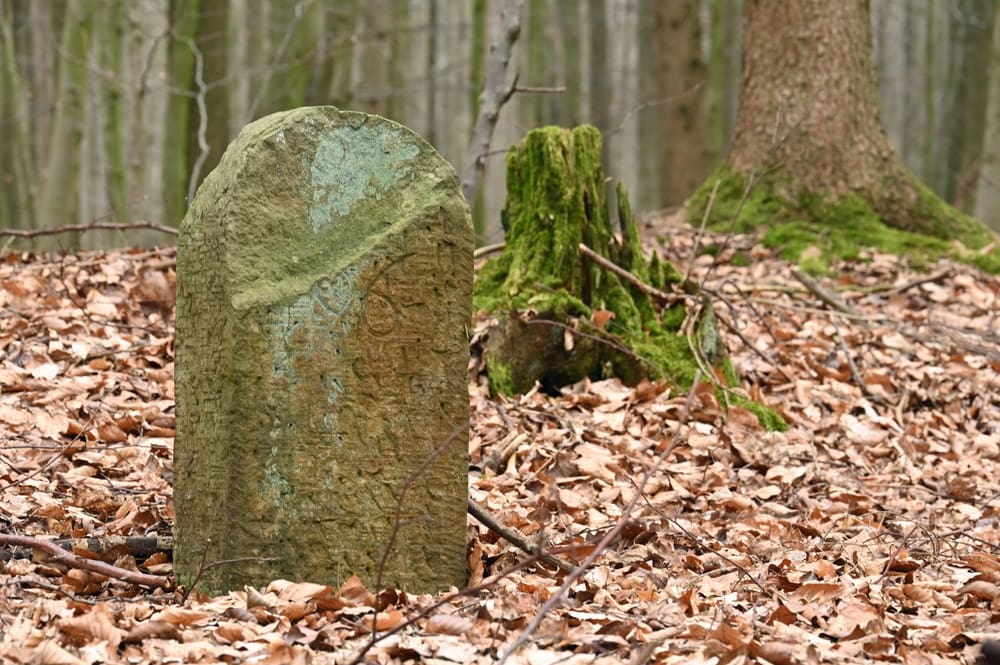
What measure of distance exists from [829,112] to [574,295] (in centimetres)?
372

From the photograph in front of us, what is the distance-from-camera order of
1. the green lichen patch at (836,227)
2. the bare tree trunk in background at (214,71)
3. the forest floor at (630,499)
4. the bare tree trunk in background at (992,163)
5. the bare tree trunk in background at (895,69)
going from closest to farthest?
the forest floor at (630,499) < the green lichen patch at (836,227) < the bare tree trunk in background at (214,71) < the bare tree trunk in background at (992,163) < the bare tree trunk in background at (895,69)

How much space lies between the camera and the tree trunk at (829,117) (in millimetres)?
8289

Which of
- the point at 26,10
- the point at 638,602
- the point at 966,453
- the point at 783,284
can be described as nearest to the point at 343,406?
the point at 638,602

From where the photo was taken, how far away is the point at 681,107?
12.5 m

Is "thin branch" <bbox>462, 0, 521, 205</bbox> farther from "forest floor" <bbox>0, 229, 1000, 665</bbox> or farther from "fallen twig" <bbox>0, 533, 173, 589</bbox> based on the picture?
"fallen twig" <bbox>0, 533, 173, 589</bbox>

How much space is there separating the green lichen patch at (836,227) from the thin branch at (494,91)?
2014mm

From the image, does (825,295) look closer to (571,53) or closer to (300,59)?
(300,59)

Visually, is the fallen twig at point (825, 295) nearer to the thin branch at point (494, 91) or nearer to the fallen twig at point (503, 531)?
the thin branch at point (494, 91)

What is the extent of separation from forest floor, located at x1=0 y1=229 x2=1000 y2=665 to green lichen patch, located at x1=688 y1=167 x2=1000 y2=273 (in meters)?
0.69

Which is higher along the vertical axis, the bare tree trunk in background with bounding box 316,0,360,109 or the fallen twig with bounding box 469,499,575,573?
the bare tree trunk in background with bounding box 316,0,360,109

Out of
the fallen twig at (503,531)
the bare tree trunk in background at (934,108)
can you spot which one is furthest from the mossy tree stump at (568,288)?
the bare tree trunk in background at (934,108)

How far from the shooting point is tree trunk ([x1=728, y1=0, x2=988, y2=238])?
829 centimetres

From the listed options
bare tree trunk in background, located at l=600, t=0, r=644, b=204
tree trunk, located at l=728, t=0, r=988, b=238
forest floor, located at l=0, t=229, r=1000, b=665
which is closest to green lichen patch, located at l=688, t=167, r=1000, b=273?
tree trunk, located at l=728, t=0, r=988, b=238

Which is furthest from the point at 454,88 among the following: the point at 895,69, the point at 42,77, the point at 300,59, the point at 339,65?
the point at 895,69
